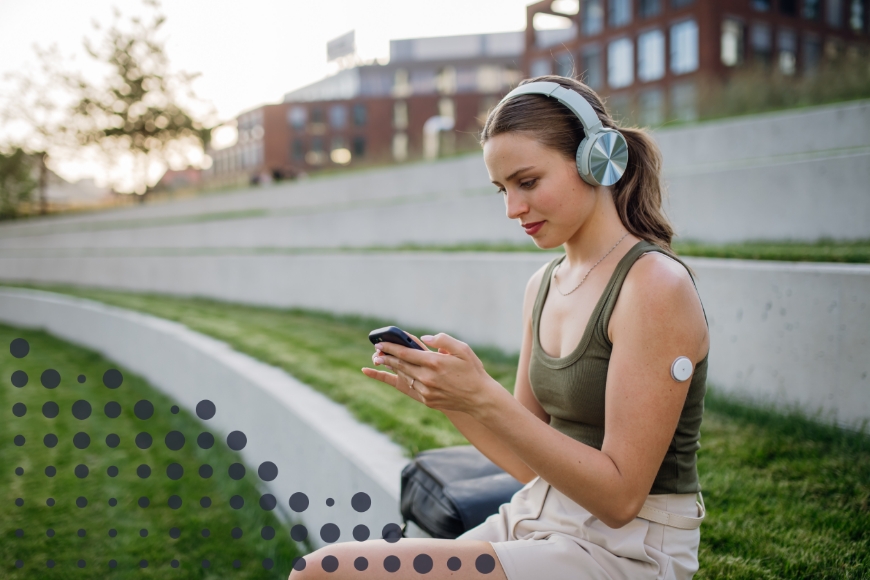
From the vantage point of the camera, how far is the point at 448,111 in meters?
43.6

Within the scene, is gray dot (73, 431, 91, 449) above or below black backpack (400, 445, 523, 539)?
below

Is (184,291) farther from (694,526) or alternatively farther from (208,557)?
(694,526)

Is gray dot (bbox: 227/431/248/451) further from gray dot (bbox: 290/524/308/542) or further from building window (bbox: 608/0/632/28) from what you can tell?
building window (bbox: 608/0/632/28)

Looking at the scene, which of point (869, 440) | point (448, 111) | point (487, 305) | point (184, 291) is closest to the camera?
point (869, 440)

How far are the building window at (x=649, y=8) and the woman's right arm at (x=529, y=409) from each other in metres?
26.7

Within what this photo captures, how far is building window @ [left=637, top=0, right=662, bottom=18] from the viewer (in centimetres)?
2480

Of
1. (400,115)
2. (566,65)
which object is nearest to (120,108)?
(566,65)

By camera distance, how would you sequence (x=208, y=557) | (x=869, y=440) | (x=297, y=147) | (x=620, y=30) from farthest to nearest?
(x=297, y=147), (x=620, y=30), (x=208, y=557), (x=869, y=440)

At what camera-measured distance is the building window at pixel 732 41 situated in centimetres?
2284

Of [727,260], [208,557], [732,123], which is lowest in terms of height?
[208,557]

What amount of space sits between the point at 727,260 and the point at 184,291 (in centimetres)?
886

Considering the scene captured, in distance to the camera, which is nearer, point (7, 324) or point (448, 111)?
point (7, 324)

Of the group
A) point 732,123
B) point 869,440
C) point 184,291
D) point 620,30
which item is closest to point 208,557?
point 869,440
